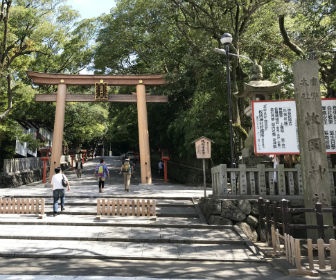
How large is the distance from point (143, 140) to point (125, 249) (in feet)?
39.8

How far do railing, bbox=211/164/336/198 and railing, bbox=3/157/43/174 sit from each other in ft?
52.9

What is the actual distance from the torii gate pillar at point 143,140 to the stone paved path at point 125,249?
321 inches

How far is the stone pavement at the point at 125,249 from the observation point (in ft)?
15.4

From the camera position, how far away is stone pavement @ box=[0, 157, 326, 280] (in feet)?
15.4

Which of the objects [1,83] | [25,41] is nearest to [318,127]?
[1,83]

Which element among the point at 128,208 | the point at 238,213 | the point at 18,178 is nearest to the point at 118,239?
the point at 128,208

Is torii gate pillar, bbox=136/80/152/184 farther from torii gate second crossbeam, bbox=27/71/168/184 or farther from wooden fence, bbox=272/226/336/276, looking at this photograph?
wooden fence, bbox=272/226/336/276

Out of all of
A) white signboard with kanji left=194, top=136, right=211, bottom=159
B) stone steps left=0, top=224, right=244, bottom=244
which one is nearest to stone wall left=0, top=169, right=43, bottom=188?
stone steps left=0, top=224, right=244, bottom=244

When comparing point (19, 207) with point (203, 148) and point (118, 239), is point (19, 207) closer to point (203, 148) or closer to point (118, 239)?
point (118, 239)

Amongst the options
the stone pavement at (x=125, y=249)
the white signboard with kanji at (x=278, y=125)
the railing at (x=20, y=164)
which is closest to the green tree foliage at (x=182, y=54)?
the white signboard with kanji at (x=278, y=125)

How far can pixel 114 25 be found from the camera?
2200 centimetres

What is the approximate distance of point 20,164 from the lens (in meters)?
20.4

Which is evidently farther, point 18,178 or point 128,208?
point 18,178

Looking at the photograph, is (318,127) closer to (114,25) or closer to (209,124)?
(209,124)
